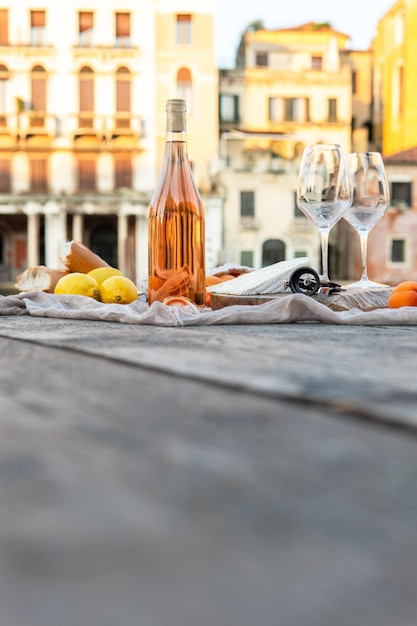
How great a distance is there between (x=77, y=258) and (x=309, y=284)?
77cm

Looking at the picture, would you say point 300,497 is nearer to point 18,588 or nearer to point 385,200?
point 18,588

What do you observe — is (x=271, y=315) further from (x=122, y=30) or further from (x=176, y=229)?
(x=122, y=30)

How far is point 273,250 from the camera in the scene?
19141 millimetres

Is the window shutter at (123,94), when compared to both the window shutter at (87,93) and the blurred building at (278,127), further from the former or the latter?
the blurred building at (278,127)

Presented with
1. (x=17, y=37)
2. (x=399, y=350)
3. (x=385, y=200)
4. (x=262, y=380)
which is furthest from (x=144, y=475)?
(x=17, y=37)

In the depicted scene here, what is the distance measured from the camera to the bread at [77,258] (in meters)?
1.95

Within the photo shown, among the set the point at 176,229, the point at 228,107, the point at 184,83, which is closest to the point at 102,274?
the point at 176,229

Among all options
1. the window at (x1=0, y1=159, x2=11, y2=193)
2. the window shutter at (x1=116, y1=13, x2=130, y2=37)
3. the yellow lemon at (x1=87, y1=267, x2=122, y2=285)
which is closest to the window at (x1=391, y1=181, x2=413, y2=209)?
the window shutter at (x1=116, y1=13, x2=130, y2=37)

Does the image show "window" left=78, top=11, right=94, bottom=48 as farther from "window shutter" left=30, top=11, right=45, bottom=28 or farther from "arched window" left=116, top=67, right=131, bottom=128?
"arched window" left=116, top=67, right=131, bottom=128

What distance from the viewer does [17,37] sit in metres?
18.5

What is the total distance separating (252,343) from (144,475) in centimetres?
52

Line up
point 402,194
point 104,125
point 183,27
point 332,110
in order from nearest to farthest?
1. point 104,125
2. point 183,27
3. point 402,194
4. point 332,110

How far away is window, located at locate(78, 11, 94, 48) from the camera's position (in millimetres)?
18703

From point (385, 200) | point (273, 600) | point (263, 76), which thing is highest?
point (263, 76)
